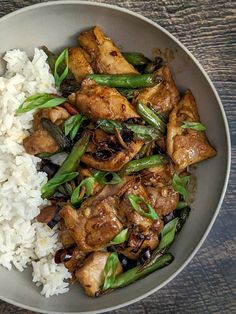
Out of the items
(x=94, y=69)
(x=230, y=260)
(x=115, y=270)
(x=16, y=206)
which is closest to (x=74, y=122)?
(x=94, y=69)

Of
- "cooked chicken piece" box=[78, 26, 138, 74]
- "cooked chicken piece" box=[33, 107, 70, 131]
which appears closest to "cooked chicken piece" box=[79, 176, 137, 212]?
"cooked chicken piece" box=[33, 107, 70, 131]

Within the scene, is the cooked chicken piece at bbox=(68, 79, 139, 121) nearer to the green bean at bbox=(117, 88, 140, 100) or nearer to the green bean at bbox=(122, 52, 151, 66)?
the green bean at bbox=(117, 88, 140, 100)

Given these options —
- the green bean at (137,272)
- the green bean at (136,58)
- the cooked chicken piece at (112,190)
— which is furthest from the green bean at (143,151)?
the green bean at (137,272)

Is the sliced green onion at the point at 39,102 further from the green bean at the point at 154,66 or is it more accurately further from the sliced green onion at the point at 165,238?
the sliced green onion at the point at 165,238

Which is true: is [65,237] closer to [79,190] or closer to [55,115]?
[79,190]

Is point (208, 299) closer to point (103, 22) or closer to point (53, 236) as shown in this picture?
point (53, 236)

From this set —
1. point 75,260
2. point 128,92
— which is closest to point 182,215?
point 75,260
